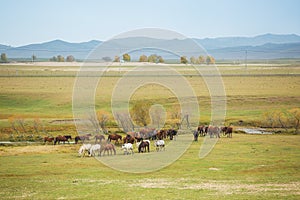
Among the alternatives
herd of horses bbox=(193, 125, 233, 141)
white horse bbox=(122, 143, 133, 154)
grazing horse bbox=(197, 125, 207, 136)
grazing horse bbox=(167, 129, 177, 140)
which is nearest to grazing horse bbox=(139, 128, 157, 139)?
grazing horse bbox=(167, 129, 177, 140)

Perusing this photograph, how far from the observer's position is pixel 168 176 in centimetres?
2294

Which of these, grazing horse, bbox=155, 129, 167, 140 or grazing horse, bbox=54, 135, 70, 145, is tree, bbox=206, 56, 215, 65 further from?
grazing horse, bbox=54, 135, 70, 145

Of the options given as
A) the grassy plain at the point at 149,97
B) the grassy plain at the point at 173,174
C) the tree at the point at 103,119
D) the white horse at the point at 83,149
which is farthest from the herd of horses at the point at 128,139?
the grassy plain at the point at 149,97

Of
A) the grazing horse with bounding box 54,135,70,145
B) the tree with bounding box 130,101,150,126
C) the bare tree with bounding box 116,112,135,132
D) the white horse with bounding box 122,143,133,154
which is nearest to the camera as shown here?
the white horse with bounding box 122,143,133,154

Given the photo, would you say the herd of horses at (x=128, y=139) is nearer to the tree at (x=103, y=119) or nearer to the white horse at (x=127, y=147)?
the white horse at (x=127, y=147)

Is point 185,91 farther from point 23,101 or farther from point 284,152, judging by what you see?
point 284,152

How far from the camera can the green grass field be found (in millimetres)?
18781

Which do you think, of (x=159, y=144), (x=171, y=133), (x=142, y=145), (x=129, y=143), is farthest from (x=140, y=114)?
(x=129, y=143)

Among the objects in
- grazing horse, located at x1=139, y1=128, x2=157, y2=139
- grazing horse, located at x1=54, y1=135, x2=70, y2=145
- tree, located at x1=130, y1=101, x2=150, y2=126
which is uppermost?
tree, located at x1=130, y1=101, x2=150, y2=126

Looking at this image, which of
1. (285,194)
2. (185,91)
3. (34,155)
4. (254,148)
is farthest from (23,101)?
(285,194)

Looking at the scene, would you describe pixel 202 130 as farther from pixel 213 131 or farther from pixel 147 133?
pixel 147 133

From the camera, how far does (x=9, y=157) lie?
29562mm

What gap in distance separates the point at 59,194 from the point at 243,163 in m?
11.4

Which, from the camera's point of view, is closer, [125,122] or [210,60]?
[125,122]
